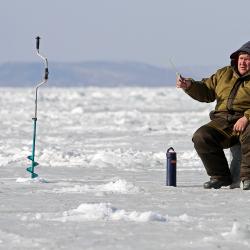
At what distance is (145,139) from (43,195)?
12216 mm

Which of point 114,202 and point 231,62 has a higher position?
point 231,62

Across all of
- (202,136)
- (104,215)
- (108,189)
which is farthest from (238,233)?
(202,136)

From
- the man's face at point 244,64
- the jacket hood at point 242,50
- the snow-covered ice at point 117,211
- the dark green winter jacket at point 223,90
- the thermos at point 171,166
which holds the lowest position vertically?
the snow-covered ice at point 117,211

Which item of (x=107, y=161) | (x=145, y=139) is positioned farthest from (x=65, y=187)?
(x=145, y=139)

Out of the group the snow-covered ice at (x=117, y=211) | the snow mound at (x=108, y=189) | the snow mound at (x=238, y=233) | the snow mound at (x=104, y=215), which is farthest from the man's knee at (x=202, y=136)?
the snow mound at (x=238, y=233)

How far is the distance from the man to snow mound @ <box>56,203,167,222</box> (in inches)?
80.4

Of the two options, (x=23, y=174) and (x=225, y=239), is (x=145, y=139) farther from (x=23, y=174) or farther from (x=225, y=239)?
(x=225, y=239)

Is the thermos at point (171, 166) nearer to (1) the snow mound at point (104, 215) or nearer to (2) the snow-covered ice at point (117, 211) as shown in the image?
(2) the snow-covered ice at point (117, 211)

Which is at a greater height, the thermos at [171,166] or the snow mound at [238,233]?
the thermos at [171,166]

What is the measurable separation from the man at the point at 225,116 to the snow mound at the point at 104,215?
6.70 feet

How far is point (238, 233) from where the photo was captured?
14.2ft

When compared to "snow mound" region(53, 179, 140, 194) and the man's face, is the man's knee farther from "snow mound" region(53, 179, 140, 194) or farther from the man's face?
"snow mound" region(53, 179, 140, 194)

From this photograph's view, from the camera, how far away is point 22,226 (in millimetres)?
→ 4613

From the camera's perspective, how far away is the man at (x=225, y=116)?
23.0 feet
